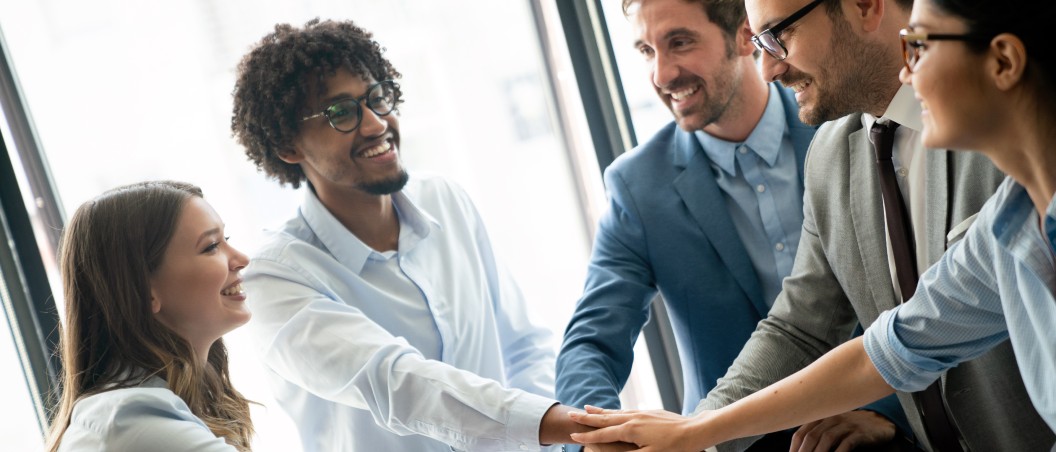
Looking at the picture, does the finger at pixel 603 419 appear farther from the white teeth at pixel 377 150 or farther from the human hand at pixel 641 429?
the white teeth at pixel 377 150

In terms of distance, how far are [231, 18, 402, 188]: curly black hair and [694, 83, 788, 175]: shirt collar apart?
81 centimetres

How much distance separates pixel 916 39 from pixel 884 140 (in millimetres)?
557

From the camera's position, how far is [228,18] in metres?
2.65

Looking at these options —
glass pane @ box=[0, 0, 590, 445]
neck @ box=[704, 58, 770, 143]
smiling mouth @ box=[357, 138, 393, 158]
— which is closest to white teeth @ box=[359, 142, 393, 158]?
smiling mouth @ box=[357, 138, 393, 158]

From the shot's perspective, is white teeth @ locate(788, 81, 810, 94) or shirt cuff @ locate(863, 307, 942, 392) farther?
white teeth @ locate(788, 81, 810, 94)

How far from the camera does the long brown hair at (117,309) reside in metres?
1.87

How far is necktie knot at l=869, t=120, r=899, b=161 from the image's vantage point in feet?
5.88

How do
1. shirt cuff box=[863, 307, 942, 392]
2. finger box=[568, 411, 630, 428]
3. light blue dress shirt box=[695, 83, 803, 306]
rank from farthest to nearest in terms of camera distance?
light blue dress shirt box=[695, 83, 803, 306], finger box=[568, 411, 630, 428], shirt cuff box=[863, 307, 942, 392]

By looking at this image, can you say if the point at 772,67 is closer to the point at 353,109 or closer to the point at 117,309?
the point at 353,109

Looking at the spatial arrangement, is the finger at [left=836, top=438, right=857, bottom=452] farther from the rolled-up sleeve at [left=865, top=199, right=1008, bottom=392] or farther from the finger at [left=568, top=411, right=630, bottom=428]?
the finger at [left=568, top=411, right=630, bottom=428]

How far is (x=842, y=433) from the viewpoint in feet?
6.11

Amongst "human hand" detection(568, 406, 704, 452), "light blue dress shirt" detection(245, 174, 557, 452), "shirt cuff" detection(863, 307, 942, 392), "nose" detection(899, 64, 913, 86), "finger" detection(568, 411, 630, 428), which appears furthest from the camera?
"light blue dress shirt" detection(245, 174, 557, 452)

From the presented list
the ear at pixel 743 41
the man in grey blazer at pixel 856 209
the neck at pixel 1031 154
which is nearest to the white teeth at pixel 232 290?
the man in grey blazer at pixel 856 209

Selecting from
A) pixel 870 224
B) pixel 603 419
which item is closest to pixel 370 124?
pixel 603 419
